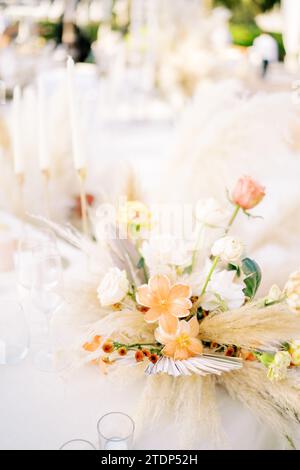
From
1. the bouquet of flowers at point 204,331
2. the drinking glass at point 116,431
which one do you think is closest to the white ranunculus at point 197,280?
the bouquet of flowers at point 204,331

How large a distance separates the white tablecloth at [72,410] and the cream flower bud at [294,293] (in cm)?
20

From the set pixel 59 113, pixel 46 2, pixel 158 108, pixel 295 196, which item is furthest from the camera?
pixel 46 2

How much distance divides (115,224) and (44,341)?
27cm

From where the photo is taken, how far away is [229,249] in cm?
71

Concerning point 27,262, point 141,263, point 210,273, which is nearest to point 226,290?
point 210,273

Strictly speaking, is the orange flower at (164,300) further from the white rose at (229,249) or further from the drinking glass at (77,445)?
the drinking glass at (77,445)

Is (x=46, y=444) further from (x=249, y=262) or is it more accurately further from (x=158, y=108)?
(x=158, y=108)

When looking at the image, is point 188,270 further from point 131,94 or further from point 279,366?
point 131,94

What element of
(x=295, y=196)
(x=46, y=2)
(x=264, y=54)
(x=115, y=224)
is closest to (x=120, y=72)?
(x=264, y=54)

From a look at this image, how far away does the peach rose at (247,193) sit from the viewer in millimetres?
766

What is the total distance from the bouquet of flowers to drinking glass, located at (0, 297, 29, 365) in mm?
121

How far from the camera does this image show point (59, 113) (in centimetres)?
155

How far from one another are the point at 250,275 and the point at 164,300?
0.14m

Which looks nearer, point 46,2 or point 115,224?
point 115,224
